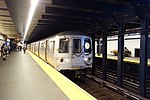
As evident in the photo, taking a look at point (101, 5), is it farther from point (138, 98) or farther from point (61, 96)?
point (61, 96)

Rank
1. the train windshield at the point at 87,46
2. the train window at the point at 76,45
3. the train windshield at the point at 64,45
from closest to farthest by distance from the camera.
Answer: the train windshield at the point at 64,45, the train window at the point at 76,45, the train windshield at the point at 87,46

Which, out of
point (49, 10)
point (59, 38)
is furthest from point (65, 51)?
point (49, 10)

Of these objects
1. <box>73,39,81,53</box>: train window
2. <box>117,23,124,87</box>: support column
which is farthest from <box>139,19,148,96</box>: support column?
<box>73,39,81,53</box>: train window

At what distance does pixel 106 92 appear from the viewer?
7.30 m

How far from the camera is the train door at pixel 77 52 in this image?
875 centimetres

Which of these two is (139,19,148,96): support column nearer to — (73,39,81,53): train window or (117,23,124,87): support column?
(117,23,124,87): support column

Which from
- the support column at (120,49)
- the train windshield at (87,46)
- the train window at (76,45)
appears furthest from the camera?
the train windshield at (87,46)

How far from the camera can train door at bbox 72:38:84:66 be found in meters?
8.75

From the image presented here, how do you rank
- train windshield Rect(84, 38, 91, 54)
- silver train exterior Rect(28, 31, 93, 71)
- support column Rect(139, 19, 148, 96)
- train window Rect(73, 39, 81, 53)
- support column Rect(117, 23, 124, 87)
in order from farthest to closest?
1. train windshield Rect(84, 38, 91, 54)
2. train window Rect(73, 39, 81, 53)
3. silver train exterior Rect(28, 31, 93, 71)
4. support column Rect(117, 23, 124, 87)
5. support column Rect(139, 19, 148, 96)

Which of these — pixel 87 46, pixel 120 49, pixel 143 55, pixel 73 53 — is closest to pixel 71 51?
pixel 73 53

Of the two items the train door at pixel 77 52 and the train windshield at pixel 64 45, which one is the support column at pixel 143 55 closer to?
the train door at pixel 77 52

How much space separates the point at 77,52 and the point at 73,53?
0.22 meters

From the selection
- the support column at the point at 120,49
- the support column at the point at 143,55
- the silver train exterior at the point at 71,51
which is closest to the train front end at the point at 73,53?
the silver train exterior at the point at 71,51

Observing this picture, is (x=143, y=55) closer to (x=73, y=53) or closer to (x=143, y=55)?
(x=143, y=55)
